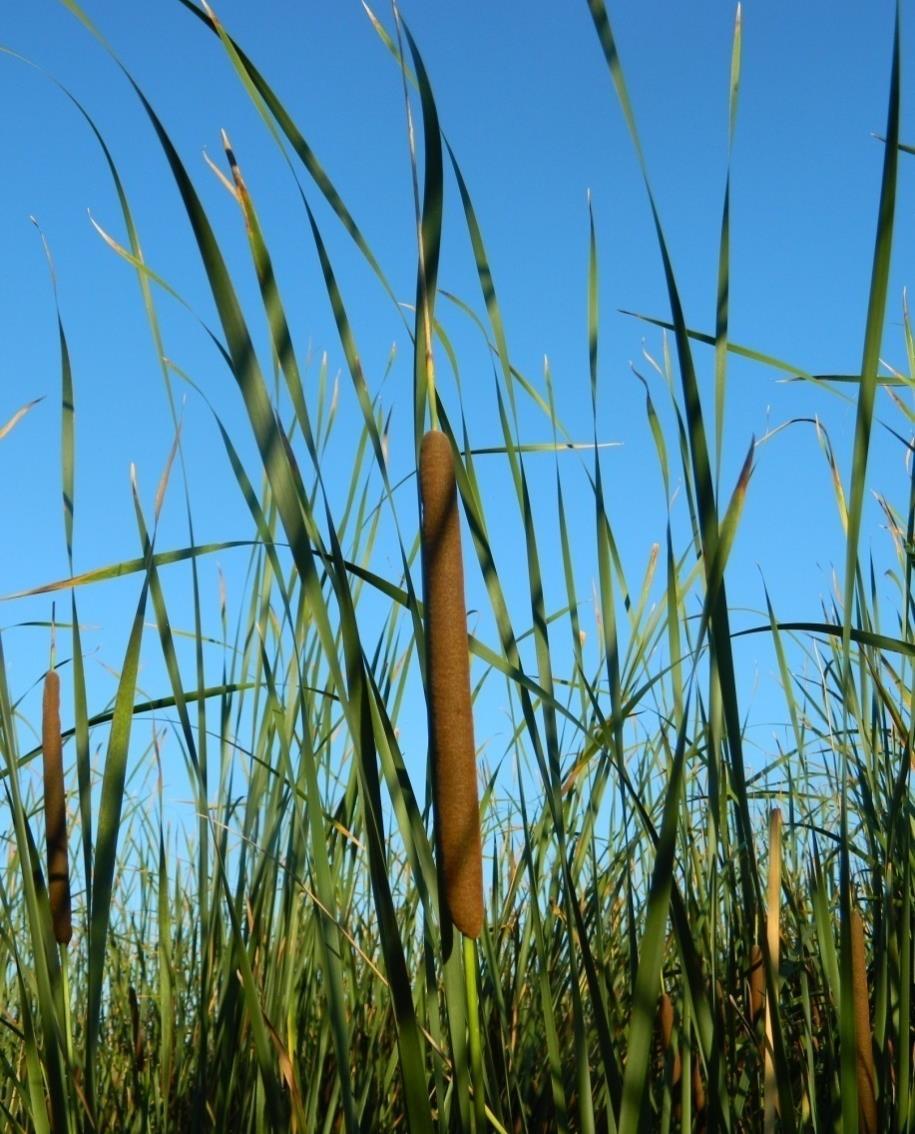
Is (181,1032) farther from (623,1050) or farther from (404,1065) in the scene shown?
(404,1065)

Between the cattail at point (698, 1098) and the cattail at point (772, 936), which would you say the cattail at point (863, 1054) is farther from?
the cattail at point (698, 1098)

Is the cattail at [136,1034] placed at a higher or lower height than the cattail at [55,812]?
lower

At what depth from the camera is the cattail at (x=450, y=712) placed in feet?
2.55

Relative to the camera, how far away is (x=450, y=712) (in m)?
0.79

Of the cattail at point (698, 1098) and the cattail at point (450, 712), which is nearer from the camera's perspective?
the cattail at point (450, 712)

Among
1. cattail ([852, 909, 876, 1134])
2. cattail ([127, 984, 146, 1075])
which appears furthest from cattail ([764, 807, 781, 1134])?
cattail ([127, 984, 146, 1075])

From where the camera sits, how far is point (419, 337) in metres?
0.85

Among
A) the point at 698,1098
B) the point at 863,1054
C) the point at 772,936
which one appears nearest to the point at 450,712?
the point at 772,936

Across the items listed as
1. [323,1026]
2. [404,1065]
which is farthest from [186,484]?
[323,1026]

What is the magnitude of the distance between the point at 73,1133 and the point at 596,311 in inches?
35.5

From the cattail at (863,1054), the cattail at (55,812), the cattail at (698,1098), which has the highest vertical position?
the cattail at (55,812)

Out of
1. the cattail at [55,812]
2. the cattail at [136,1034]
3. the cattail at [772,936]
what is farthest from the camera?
the cattail at [136,1034]

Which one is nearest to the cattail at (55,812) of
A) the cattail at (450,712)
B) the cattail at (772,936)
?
the cattail at (450,712)

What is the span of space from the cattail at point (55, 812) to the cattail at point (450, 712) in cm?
58
